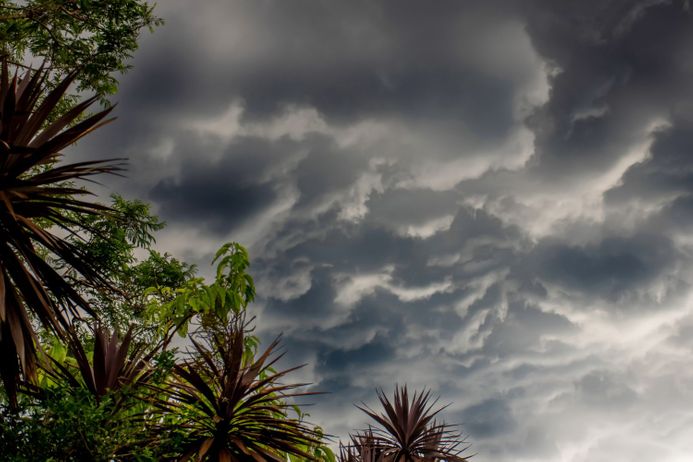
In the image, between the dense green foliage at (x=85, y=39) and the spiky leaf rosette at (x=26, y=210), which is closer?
the spiky leaf rosette at (x=26, y=210)

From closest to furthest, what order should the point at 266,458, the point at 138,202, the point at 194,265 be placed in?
the point at 266,458 → the point at 138,202 → the point at 194,265

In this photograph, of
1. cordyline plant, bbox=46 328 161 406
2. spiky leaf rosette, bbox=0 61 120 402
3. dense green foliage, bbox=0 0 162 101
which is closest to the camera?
spiky leaf rosette, bbox=0 61 120 402

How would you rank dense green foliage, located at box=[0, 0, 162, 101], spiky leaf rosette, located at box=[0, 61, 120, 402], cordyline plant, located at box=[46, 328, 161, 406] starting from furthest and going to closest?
1. dense green foliage, located at box=[0, 0, 162, 101]
2. cordyline plant, located at box=[46, 328, 161, 406]
3. spiky leaf rosette, located at box=[0, 61, 120, 402]

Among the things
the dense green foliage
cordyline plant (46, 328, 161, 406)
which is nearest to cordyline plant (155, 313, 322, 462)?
cordyline plant (46, 328, 161, 406)

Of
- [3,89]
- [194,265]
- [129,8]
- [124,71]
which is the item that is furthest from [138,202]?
[3,89]

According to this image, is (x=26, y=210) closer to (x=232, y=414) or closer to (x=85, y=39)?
(x=232, y=414)

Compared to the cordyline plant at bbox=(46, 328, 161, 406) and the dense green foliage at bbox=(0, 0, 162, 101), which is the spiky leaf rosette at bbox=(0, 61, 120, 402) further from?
the dense green foliage at bbox=(0, 0, 162, 101)

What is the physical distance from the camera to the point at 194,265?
59.6 feet

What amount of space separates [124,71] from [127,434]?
9266 mm

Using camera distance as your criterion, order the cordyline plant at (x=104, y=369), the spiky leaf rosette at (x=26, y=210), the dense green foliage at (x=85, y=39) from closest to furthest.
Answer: the spiky leaf rosette at (x=26, y=210)
the cordyline plant at (x=104, y=369)
the dense green foliage at (x=85, y=39)

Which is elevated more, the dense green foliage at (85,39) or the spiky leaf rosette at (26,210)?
the dense green foliage at (85,39)

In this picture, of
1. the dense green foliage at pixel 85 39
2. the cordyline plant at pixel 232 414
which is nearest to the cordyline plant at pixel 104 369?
the cordyline plant at pixel 232 414

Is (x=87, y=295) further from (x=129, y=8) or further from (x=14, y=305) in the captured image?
(x=14, y=305)

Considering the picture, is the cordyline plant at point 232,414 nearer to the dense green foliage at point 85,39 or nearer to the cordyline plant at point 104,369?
the cordyline plant at point 104,369
